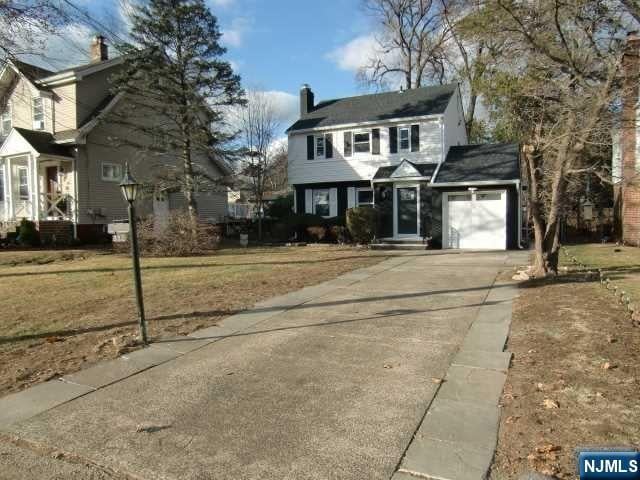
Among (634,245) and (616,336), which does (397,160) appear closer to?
(634,245)

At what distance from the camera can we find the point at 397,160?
20328 mm

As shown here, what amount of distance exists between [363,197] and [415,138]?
366cm

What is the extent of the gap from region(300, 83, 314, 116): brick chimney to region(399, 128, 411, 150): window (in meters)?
6.29

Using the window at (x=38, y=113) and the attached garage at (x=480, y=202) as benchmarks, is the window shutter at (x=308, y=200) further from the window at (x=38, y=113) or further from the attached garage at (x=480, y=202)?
the window at (x=38, y=113)

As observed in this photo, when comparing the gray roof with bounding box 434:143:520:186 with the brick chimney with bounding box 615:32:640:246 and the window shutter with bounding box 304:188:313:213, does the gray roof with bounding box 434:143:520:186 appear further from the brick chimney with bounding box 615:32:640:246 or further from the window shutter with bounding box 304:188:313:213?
the window shutter with bounding box 304:188:313:213

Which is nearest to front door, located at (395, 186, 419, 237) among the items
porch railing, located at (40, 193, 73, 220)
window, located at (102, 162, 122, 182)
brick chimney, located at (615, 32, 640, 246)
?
brick chimney, located at (615, 32, 640, 246)

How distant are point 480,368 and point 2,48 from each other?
42.0ft

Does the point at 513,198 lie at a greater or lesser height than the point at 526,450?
greater

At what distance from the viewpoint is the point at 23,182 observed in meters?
21.2

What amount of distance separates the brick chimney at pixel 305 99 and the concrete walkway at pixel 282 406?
780 inches

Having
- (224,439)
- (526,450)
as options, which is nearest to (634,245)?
(526,450)

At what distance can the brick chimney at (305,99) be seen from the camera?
2422 centimetres

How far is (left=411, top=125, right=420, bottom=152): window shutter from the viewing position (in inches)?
787

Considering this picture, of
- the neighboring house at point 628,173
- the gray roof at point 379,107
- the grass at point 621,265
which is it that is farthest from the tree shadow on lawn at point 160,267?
the gray roof at point 379,107
